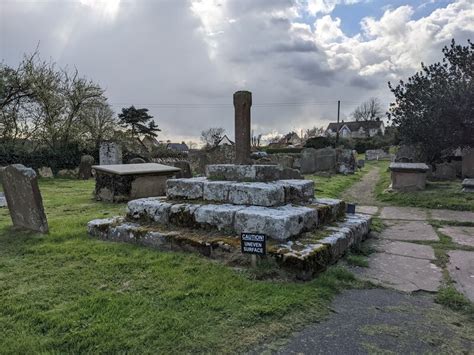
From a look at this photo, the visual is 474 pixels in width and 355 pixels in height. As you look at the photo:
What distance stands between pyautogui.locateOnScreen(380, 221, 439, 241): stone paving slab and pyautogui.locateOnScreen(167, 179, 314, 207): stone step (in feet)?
4.90

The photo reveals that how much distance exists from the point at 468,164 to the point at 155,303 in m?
13.3

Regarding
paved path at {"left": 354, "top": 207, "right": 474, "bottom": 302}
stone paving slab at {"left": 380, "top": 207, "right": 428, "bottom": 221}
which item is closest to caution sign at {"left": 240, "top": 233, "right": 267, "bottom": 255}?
paved path at {"left": 354, "top": 207, "right": 474, "bottom": 302}

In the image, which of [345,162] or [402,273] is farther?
[345,162]

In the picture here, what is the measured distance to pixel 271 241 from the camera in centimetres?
362

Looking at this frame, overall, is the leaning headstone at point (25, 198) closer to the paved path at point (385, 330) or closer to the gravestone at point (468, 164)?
the paved path at point (385, 330)

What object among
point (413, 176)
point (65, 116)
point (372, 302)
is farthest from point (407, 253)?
point (65, 116)

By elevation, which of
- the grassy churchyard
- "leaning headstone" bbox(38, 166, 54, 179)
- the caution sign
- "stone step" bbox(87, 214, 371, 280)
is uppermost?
"leaning headstone" bbox(38, 166, 54, 179)

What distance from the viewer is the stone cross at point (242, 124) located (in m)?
4.99

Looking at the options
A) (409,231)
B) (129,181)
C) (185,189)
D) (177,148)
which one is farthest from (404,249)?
(177,148)

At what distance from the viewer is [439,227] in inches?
236

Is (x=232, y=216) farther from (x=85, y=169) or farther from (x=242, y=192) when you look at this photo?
(x=85, y=169)

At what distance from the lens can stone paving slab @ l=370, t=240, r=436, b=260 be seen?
430cm

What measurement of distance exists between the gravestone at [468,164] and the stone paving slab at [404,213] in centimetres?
600

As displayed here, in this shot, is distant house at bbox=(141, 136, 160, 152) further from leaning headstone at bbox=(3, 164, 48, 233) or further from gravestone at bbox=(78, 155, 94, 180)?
leaning headstone at bbox=(3, 164, 48, 233)
